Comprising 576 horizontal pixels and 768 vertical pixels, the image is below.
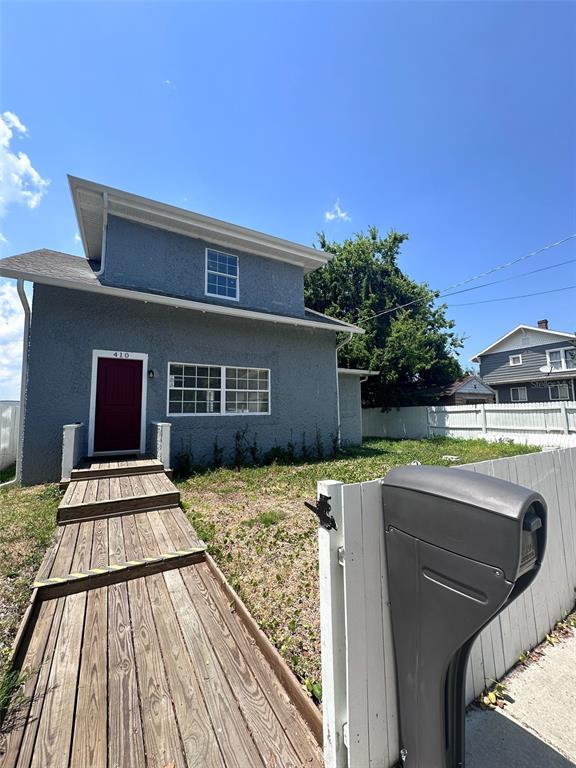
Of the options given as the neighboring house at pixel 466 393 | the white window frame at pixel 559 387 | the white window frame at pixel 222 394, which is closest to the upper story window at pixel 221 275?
the white window frame at pixel 222 394

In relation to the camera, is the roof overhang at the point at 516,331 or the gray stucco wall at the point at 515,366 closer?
the roof overhang at the point at 516,331

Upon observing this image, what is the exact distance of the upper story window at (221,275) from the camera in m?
8.30

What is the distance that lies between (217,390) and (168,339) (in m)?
1.65

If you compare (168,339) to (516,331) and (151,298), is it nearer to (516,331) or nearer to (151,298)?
(151,298)

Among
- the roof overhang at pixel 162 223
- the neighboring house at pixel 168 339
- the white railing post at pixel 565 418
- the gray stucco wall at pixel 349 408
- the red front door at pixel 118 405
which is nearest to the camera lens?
the neighboring house at pixel 168 339

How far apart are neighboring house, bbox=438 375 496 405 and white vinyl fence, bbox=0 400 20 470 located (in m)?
18.2

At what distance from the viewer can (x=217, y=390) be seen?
7781 mm

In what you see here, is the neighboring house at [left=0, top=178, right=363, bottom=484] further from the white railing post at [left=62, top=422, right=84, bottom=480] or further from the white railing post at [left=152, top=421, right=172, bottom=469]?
the white railing post at [left=62, top=422, right=84, bottom=480]

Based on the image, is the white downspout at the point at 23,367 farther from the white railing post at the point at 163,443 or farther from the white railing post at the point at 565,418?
the white railing post at the point at 565,418

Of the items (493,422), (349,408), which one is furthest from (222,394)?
(493,422)

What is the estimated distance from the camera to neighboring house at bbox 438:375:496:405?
57.4 ft

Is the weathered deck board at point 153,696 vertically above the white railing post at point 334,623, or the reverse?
the white railing post at point 334,623

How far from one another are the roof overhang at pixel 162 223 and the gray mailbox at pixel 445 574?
8.29 meters

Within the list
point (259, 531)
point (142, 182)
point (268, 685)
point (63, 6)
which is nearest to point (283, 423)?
point (259, 531)
